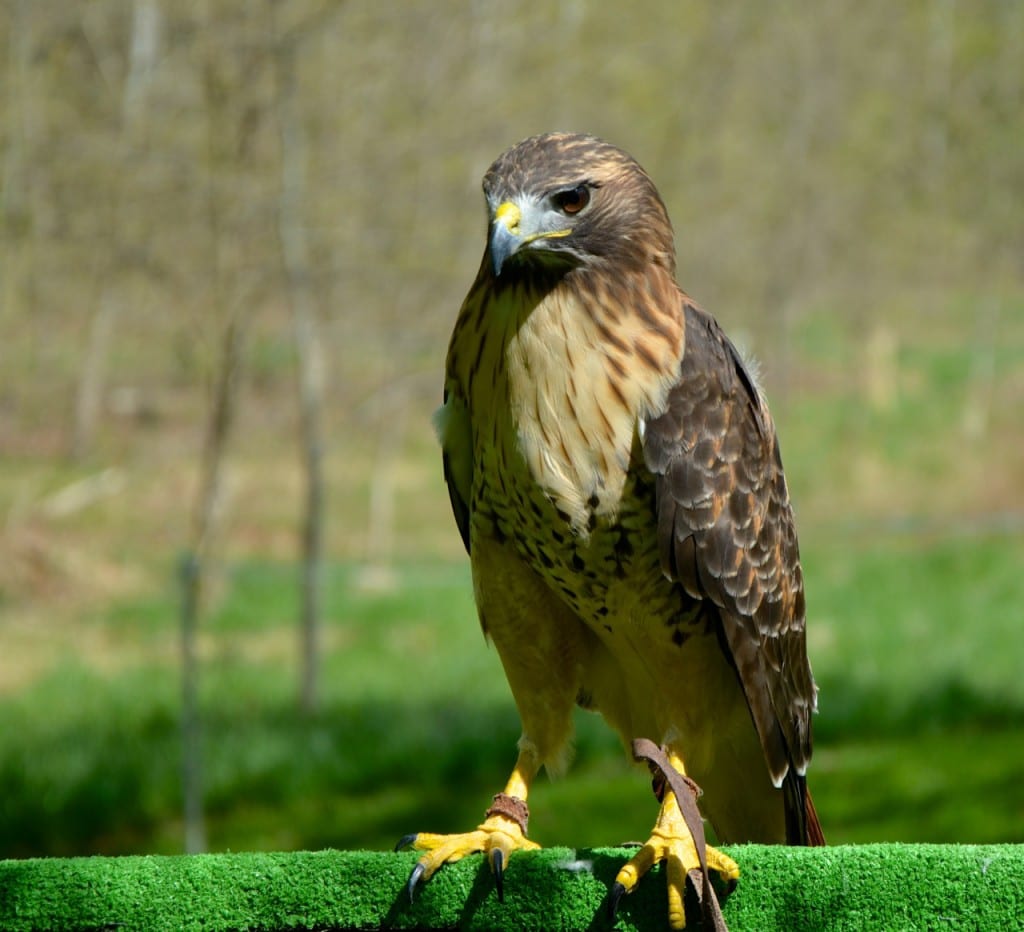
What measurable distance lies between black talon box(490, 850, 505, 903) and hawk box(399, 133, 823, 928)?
109 millimetres

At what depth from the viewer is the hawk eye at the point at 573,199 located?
249 cm

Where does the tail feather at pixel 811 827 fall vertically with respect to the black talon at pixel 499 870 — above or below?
below

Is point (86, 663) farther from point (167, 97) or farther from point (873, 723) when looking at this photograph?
point (873, 723)

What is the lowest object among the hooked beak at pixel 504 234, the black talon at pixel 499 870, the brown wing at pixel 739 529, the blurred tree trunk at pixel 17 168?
the black talon at pixel 499 870

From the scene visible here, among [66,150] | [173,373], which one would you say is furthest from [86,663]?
[66,150]

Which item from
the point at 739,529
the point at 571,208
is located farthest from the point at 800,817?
the point at 571,208

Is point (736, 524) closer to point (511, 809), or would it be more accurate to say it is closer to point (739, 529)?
point (739, 529)

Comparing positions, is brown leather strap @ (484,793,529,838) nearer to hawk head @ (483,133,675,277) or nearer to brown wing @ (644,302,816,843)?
brown wing @ (644,302,816,843)

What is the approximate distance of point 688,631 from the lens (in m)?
2.79

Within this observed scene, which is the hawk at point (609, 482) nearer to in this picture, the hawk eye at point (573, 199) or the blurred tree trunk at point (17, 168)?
the hawk eye at point (573, 199)

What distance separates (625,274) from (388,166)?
580cm

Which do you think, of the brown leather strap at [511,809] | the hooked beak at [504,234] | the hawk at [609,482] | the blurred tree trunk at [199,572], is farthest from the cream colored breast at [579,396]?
the blurred tree trunk at [199,572]

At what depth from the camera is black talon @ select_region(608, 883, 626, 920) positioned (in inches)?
82.4

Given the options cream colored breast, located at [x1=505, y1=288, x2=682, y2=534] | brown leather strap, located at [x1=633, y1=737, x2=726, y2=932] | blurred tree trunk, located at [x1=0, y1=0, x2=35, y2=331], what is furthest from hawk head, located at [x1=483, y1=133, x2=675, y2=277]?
blurred tree trunk, located at [x1=0, y1=0, x2=35, y2=331]
